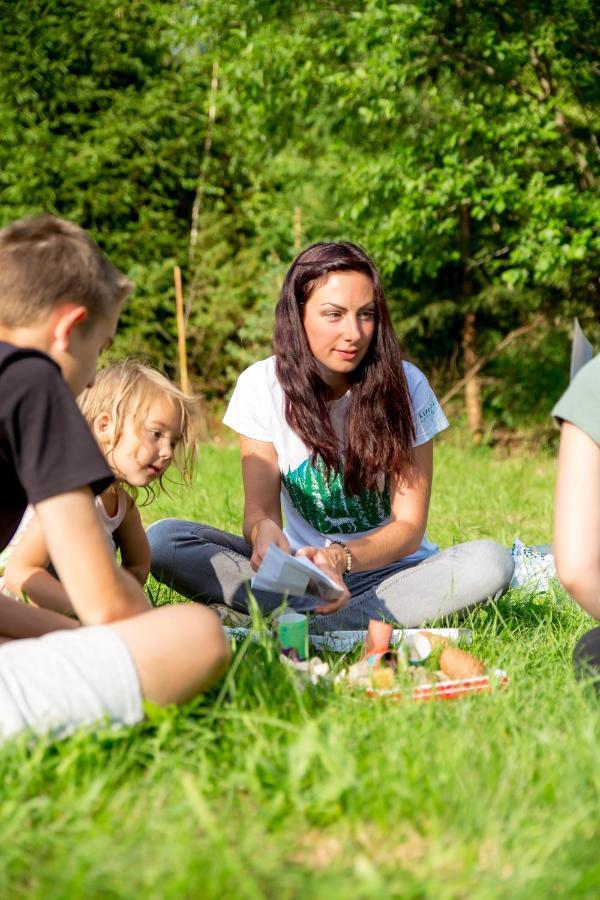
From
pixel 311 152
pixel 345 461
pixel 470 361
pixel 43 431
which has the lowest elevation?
pixel 470 361

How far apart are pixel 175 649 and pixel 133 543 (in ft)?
4.08

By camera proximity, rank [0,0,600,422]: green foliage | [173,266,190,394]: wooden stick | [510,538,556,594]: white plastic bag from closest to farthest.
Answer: [510,538,556,594]: white plastic bag, [0,0,600,422]: green foliage, [173,266,190,394]: wooden stick

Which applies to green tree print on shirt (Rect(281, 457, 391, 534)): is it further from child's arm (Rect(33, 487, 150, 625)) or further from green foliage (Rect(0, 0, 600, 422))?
green foliage (Rect(0, 0, 600, 422))

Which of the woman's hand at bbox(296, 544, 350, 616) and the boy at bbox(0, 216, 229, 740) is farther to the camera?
the woman's hand at bbox(296, 544, 350, 616)

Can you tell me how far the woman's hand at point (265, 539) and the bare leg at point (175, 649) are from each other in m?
0.91

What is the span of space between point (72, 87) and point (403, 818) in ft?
33.0

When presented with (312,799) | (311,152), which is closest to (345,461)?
(312,799)

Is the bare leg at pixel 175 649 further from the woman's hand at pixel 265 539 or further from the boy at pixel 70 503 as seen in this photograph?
the woman's hand at pixel 265 539

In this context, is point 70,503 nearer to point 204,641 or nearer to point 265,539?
point 204,641

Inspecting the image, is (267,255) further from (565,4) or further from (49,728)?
(49,728)

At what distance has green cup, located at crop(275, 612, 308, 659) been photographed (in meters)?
2.68

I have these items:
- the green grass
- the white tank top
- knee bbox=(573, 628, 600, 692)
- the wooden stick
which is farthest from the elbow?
the wooden stick

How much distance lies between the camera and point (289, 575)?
2.62 meters

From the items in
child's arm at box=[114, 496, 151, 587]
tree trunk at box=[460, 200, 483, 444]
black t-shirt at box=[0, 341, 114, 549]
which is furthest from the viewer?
tree trunk at box=[460, 200, 483, 444]
